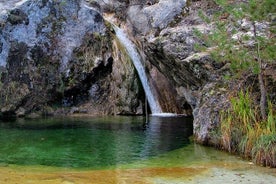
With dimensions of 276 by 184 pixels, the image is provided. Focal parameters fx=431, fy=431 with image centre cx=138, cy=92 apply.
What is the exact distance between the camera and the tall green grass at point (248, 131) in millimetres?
9578

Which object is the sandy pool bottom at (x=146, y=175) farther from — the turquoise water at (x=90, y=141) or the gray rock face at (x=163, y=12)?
the gray rock face at (x=163, y=12)

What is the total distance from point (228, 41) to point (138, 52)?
1120cm

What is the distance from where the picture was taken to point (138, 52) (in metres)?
21.8

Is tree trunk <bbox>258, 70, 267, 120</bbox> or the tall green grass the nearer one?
the tall green grass

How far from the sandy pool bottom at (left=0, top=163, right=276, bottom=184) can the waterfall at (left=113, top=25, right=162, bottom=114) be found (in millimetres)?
11411

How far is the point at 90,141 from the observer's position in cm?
1327

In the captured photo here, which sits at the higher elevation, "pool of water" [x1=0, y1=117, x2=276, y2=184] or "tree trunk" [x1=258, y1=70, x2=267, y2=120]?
"tree trunk" [x1=258, y1=70, x2=267, y2=120]

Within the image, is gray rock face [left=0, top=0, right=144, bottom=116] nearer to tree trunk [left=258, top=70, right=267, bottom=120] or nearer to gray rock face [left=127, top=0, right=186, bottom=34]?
gray rock face [left=127, top=0, right=186, bottom=34]

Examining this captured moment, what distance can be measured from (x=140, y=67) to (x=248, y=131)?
11.5 metres

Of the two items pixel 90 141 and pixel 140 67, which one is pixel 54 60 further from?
pixel 90 141

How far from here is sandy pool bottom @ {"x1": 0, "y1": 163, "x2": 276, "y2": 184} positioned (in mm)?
8211

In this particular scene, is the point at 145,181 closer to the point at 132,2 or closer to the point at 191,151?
the point at 191,151

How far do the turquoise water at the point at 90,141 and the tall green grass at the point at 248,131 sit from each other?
1527mm

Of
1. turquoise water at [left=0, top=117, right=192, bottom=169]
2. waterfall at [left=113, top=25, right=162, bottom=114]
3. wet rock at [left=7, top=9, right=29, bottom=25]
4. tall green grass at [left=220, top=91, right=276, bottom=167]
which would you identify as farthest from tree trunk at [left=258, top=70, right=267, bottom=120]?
wet rock at [left=7, top=9, right=29, bottom=25]
